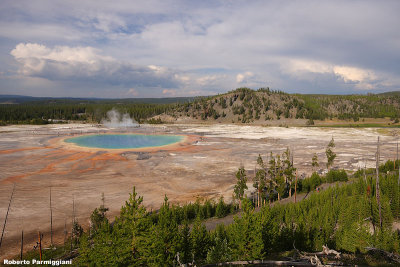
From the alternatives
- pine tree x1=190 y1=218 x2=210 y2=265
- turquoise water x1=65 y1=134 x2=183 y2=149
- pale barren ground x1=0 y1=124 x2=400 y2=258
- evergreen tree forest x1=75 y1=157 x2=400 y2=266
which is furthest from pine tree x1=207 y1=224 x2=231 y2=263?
turquoise water x1=65 y1=134 x2=183 y2=149

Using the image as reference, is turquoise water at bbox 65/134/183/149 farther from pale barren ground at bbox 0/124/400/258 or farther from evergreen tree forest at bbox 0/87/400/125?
evergreen tree forest at bbox 0/87/400/125

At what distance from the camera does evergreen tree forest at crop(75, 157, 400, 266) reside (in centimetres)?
1323

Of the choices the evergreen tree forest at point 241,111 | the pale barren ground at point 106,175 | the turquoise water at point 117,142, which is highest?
the evergreen tree forest at point 241,111

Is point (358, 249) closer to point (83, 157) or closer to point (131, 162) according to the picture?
point (131, 162)

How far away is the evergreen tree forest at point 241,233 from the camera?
1323 cm

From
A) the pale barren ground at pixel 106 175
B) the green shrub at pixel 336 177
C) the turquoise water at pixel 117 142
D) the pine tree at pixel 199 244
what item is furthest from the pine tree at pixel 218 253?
the turquoise water at pixel 117 142

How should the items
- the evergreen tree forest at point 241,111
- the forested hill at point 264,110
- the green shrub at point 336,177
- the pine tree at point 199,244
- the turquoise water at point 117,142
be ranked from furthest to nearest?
the forested hill at point 264,110, the evergreen tree forest at point 241,111, the turquoise water at point 117,142, the green shrub at point 336,177, the pine tree at point 199,244

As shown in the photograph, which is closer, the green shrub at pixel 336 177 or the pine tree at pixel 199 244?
the pine tree at pixel 199 244

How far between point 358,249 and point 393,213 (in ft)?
35.2

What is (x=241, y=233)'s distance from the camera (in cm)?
1600

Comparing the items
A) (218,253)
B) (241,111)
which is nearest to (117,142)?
(218,253)

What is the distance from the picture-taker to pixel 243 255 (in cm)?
1546

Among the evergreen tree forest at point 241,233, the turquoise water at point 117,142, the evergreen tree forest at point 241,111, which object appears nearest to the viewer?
the evergreen tree forest at point 241,233

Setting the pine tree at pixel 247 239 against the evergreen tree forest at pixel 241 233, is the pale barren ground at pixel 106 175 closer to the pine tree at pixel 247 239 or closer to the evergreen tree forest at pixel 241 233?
the evergreen tree forest at pixel 241 233
